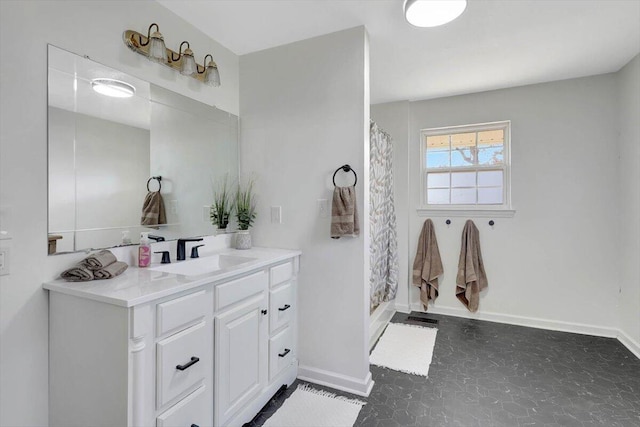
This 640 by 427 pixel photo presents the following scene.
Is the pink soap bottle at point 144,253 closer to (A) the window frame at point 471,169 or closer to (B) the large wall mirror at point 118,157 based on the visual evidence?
(B) the large wall mirror at point 118,157

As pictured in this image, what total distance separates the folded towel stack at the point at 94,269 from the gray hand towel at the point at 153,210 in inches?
13.7

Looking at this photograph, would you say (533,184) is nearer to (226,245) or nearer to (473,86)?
(473,86)

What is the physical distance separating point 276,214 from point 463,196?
226 cm

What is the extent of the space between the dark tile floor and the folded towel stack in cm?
112

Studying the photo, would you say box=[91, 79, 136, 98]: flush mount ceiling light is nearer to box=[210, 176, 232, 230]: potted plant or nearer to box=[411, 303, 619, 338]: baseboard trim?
box=[210, 176, 232, 230]: potted plant

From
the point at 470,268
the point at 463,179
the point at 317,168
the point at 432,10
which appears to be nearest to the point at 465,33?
the point at 432,10

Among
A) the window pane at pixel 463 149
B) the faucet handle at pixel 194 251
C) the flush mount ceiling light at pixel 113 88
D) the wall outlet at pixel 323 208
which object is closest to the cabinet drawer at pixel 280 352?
the faucet handle at pixel 194 251

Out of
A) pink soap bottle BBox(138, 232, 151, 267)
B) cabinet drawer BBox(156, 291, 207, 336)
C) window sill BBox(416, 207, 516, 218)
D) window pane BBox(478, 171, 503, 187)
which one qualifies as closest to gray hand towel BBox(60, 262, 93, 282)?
pink soap bottle BBox(138, 232, 151, 267)

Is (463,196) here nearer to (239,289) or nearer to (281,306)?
(281,306)

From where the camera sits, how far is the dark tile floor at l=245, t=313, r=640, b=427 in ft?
5.79

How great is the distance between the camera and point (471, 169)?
Answer: 3.37 meters

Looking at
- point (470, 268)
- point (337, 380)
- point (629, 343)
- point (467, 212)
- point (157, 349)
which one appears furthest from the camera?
point (467, 212)

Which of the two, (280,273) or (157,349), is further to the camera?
(280,273)

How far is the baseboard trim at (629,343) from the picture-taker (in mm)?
2479
